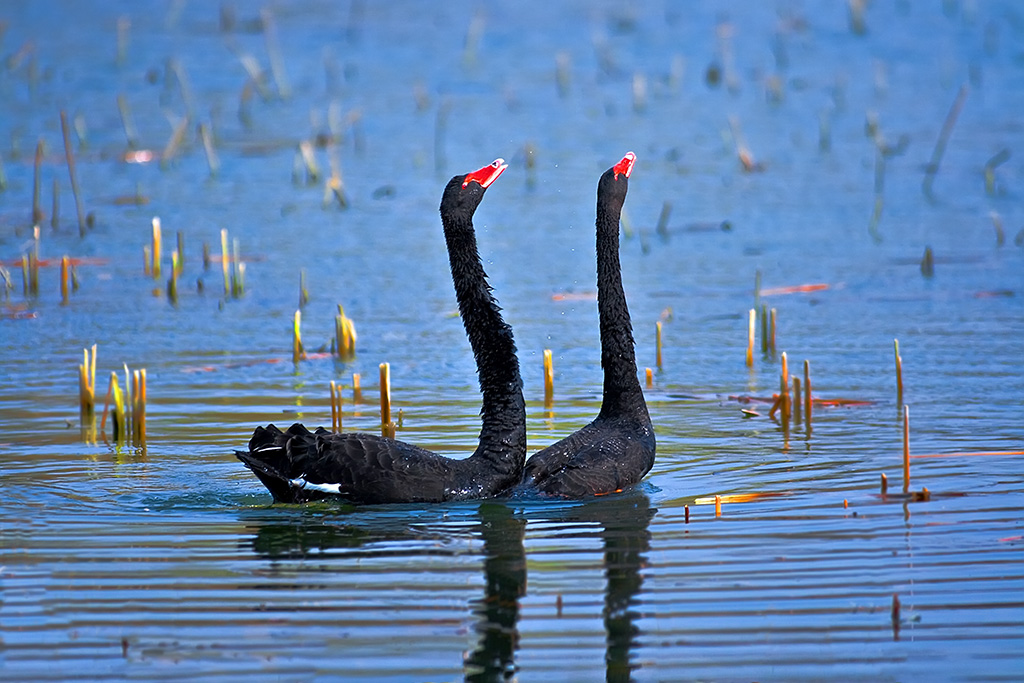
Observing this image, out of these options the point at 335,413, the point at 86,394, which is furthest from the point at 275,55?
the point at 335,413

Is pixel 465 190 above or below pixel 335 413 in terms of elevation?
above

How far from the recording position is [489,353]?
33.3ft

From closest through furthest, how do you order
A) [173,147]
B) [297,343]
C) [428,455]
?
[428,455] → [297,343] → [173,147]

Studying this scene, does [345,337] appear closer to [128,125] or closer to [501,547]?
[501,547]

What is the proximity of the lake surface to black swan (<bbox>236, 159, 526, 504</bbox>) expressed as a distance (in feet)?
0.56

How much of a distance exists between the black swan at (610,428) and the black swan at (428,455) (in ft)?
0.87

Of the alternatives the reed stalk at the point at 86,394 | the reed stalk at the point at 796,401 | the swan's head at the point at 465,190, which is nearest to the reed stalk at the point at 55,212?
the reed stalk at the point at 86,394

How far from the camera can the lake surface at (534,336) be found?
23.4ft

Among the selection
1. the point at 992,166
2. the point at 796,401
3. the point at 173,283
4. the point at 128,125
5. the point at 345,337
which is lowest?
the point at 796,401

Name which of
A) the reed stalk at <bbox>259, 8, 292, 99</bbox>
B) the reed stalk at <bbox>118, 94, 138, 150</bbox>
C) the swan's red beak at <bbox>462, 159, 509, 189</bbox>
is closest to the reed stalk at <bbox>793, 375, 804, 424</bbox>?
the swan's red beak at <bbox>462, 159, 509, 189</bbox>

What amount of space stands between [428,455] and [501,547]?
1.27 metres

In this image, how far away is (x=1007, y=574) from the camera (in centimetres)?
762

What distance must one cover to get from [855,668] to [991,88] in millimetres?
22414

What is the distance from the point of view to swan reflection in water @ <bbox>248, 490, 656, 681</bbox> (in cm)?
680
